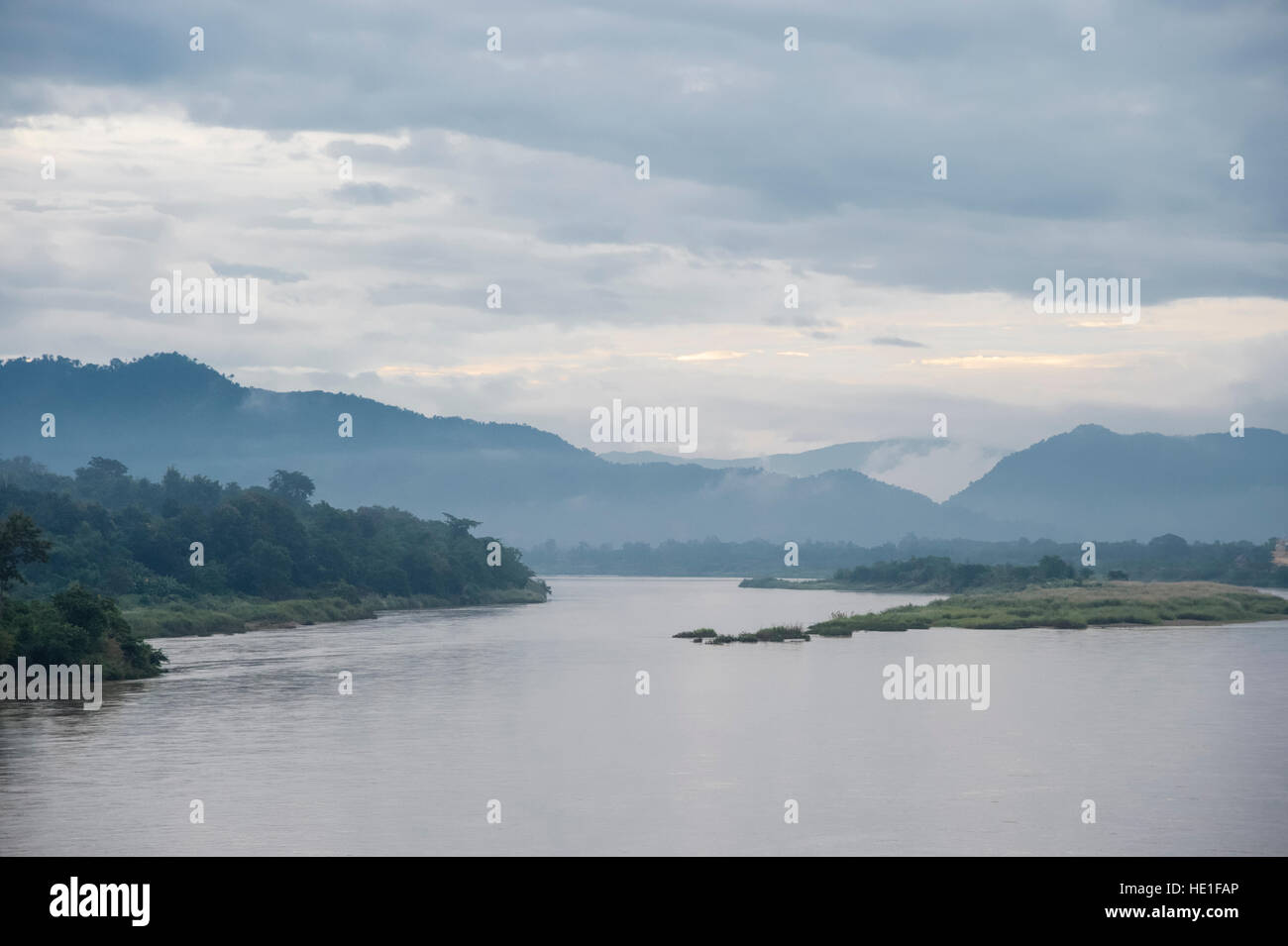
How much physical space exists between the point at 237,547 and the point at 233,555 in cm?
102

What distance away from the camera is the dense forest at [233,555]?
94125 millimetres

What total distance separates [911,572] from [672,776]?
13019cm

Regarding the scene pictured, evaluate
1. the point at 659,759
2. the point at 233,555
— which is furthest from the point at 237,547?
the point at 659,759

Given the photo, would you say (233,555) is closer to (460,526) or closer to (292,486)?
(460,526)

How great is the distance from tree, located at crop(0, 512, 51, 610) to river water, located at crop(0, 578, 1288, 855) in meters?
6.78

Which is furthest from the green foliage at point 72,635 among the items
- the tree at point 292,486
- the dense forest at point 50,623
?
the tree at point 292,486

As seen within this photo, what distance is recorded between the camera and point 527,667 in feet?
211

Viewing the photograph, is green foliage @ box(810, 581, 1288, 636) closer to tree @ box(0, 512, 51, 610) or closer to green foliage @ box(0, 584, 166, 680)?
green foliage @ box(0, 584, 166, 680)

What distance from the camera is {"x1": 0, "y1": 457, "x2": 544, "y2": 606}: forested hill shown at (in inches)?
3850

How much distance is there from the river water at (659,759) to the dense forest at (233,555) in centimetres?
2884

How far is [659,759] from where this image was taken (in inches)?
1490
